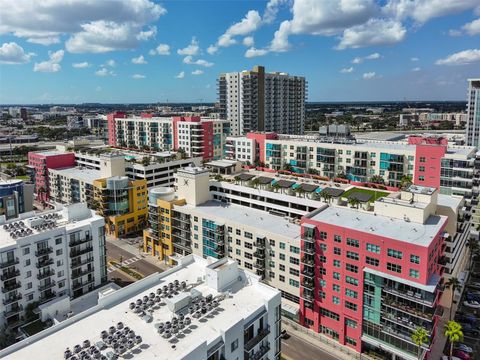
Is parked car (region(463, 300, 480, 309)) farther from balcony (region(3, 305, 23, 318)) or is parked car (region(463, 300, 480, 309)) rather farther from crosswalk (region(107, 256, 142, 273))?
balcony (region(3, 305, 23, 318))

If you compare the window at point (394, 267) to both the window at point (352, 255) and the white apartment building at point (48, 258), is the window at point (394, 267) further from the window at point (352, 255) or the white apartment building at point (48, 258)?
the white apartment building at point (48, 258)

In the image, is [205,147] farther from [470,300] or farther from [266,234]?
[470,300]

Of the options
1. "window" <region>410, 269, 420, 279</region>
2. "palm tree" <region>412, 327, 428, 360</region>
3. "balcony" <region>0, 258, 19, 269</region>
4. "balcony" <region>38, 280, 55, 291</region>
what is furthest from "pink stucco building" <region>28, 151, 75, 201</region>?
"palm tree" <region>412, 327, 428, 360</region>

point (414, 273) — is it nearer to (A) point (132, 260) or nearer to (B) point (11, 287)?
(B) point (11, 287)

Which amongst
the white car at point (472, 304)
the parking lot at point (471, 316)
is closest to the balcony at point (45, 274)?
the parking lot at point (471, 316)

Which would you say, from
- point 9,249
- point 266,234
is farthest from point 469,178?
point 9,249

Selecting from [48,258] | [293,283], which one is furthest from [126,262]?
[293,283]
